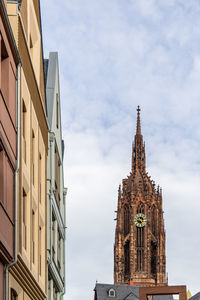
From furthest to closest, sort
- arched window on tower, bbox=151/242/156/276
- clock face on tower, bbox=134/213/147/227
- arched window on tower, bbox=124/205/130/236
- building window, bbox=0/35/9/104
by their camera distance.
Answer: arched window on tower, bbox=124/205/130/236, clock face on tower, bbox=134/213/147/227, arched window on tower, bbox=151/242/156/276, building window, bbox=0/35/9/104

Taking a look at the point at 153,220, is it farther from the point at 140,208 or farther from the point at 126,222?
the point at 126,222

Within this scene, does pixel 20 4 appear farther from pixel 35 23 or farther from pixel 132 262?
pixel 132 262

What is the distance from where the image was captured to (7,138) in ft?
65.5

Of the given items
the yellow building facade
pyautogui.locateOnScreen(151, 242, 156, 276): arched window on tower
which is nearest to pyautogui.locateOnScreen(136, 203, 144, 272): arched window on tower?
pyautogui.locateOnScreen(151, 242, 156, 276): arched window on tower

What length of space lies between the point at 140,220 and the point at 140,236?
3133 mm

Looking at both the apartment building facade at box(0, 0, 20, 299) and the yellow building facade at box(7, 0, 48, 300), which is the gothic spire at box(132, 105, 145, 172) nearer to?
the yellow building facade at box(7, 0, 48, 300)

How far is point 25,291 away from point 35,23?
9640mm

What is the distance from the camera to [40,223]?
92.8 feet

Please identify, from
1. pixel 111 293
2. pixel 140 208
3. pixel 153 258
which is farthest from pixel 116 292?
pixel 140 208

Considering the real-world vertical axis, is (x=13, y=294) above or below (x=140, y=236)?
below

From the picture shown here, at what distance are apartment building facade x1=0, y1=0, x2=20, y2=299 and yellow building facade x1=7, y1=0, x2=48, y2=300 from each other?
866 mm

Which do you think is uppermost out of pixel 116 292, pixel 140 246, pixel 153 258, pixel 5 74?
pixel 140 246

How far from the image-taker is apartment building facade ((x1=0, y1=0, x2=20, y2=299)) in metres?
19.1

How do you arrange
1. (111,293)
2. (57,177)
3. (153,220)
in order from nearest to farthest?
(57,177) → (111,293) → (153,220)
